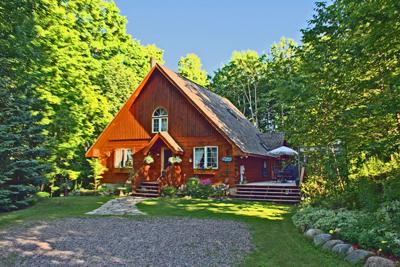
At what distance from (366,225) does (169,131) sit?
45.0 feet

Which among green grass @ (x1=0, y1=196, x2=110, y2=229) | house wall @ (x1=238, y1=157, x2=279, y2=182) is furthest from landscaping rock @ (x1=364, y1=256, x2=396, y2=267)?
house wall @ (x1=238, y1=157, x2=279, y2=182)

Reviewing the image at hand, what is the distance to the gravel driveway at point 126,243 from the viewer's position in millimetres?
5770

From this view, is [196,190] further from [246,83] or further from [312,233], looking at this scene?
[246,83]

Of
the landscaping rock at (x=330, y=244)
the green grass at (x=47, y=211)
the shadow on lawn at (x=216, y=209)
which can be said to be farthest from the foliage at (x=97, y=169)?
the landscaping rock at (x=330, y=244)

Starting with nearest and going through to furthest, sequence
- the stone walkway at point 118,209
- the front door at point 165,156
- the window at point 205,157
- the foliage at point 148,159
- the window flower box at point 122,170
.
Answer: the stone walkway at point 118,209, the window at point 205,157, the foliage at point 148,159, the front door at point 165,156, the window flower box at point 122,170

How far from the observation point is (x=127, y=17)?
100 feet

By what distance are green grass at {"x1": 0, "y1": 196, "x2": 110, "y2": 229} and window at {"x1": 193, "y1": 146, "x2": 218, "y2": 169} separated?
19.5ft

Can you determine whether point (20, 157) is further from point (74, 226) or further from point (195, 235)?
point (195, 235)

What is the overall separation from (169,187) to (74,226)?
7.97 metres

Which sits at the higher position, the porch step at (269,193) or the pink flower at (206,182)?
the pink flower at (206,182)

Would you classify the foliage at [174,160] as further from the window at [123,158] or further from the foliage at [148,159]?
the window at [123,158]

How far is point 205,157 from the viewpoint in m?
17.6

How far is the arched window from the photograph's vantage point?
19.1 metres

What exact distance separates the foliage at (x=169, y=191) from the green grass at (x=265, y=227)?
163 cm
